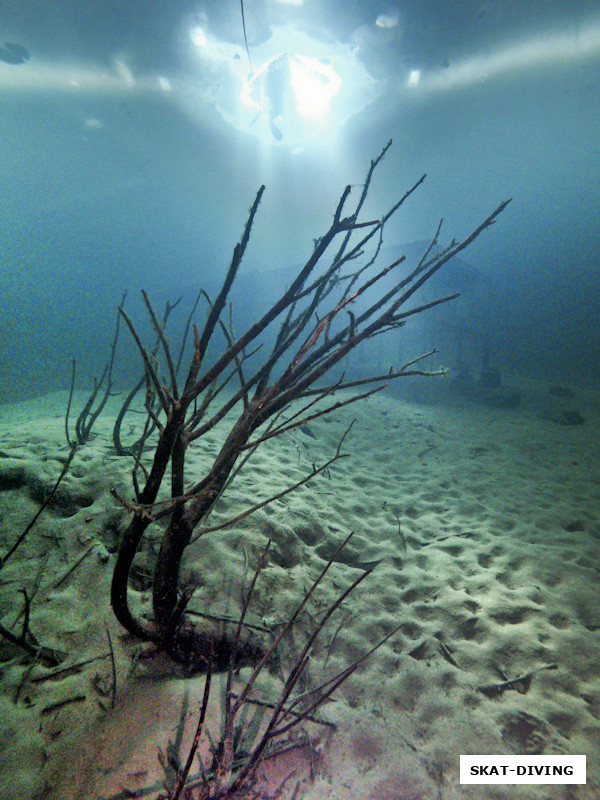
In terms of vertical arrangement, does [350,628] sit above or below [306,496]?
below

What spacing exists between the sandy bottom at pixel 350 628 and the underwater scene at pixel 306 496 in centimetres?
2

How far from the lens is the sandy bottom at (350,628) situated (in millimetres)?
1556

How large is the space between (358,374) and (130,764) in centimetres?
A: 1572

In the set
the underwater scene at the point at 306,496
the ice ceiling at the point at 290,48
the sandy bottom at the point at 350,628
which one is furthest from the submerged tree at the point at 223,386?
the ice ceiling at the point at 290,48

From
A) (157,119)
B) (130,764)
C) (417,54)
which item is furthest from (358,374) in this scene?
(157,119)

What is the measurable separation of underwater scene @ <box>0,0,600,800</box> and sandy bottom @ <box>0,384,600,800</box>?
0.02 m

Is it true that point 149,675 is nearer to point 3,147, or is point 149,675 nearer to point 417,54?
point 417,54

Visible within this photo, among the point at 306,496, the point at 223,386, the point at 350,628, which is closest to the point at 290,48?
the point at 306,496

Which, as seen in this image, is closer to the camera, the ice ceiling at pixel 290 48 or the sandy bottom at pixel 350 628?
the sandy bottom at pixel 350 628

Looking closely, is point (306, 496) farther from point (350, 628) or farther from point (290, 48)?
point (290, 48)

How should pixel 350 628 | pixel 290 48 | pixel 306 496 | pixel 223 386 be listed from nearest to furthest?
pixel 223 386, pixel 350 628, pixel 306 496, pixel 290 48

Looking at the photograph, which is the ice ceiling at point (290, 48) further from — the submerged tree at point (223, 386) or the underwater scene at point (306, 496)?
the submerged tree at point (223, 386)

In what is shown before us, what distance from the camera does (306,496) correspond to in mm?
4293

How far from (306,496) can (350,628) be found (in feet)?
6.07
